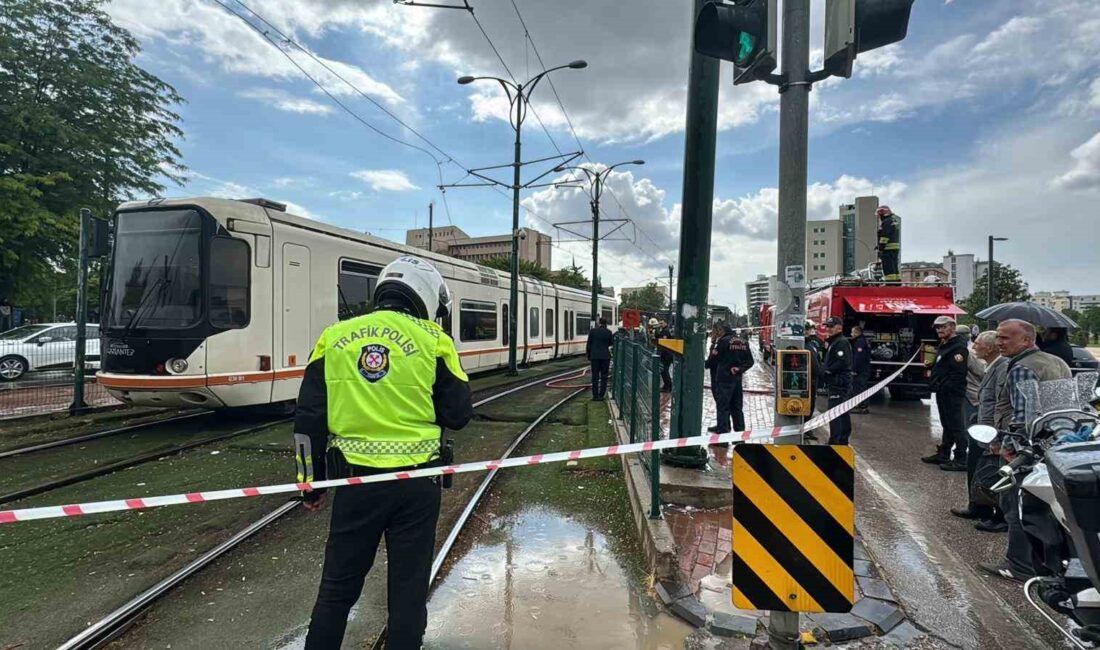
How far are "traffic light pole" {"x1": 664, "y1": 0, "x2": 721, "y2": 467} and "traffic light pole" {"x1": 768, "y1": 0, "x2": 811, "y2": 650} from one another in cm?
236

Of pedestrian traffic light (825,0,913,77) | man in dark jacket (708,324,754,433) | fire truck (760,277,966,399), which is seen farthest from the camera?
fire truck (760,277,966,399)

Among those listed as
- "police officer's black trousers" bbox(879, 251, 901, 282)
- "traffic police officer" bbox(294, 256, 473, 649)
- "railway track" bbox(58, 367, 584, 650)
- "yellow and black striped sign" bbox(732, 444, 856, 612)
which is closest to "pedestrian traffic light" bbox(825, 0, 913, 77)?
"yellow and black striped sign" bbox(732, 444, 856, 612)

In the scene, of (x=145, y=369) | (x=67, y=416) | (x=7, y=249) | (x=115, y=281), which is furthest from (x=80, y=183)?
(x=145, y=369)

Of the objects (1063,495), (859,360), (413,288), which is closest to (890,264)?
(859,360)

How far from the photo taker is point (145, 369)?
23.5 feet

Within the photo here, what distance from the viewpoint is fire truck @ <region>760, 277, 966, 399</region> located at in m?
11.3

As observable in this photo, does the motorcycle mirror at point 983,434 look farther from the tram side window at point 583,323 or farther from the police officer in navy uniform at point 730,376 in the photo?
the tram side window at point 583,323

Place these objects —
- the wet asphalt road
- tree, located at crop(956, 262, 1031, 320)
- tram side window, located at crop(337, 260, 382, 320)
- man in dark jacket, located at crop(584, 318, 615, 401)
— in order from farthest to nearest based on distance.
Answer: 1. tree, located at crop(956, 262, 1031, 320)
2. man in dark jacket, located at crop(584, 318, 615, 401)
3. tram side window, located at crop(337, 260, 382, 320)
4. the wet asphalt road

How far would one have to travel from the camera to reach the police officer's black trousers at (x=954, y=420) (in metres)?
6.74

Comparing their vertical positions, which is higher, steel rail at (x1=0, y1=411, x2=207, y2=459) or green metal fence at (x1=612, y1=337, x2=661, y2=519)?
green metal fence at (x1=612, y1=337, x2=661, y2=519)

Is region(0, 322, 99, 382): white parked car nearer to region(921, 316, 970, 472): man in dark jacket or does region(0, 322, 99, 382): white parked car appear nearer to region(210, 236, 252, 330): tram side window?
region(210, 236, 252, 330): tram side window

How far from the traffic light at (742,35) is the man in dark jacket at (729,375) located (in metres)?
4.85

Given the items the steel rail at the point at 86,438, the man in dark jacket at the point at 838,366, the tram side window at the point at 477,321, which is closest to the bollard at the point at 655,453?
the man in dark jacket at the point at 838,366

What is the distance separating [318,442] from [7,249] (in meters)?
16.8
